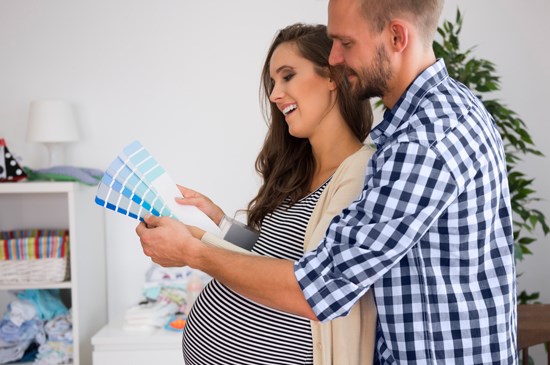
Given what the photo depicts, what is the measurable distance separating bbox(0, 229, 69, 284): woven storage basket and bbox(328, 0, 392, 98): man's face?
1993 millimetres

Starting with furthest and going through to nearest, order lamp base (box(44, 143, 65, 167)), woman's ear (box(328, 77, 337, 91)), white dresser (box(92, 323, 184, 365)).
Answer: lamp base (box(44, 143, 65, 167)) → white dresser (box(92, 323, 184, 365)) → woman's ear (box(328, 77, 337, 91))

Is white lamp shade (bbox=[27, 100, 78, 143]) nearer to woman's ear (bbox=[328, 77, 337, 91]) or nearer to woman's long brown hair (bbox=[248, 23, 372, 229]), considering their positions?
woman's long brown hair (bbox=[248, 23, 372, 229])

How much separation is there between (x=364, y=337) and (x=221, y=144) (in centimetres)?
201

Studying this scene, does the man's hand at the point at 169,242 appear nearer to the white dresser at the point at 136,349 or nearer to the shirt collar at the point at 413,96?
the shirt collar at the point at 413,96

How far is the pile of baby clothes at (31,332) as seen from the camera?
275cm

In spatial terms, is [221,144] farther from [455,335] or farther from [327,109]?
[455,335]

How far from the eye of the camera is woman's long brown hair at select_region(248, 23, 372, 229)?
5.05ft

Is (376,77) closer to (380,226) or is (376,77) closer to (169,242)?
(380,226)

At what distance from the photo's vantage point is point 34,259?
2.78 metres

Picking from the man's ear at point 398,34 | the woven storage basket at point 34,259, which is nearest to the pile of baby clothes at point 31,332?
the woven storage basket at point 34,259

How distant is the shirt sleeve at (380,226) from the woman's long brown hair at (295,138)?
0.49 meters

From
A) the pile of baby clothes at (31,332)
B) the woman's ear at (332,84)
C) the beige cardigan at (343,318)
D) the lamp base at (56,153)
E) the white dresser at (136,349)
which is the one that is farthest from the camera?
the lamp base at (56,153)

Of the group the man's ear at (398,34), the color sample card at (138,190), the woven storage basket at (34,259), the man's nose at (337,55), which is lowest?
the woven storage basket at (34,259)

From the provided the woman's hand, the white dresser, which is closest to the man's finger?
the woman's hand
